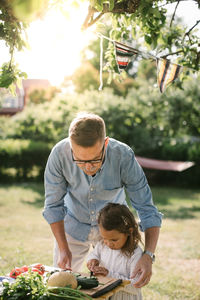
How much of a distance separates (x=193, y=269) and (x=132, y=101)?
33.0 feet

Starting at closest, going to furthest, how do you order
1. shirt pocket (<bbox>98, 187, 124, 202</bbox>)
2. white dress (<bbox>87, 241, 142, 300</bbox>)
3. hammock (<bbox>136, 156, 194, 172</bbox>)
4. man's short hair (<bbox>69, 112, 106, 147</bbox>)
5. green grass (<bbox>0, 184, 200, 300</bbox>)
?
man's short hair (<bbox>69, 112, 106, 147</bbox>) → white dress (<bbox>87, 241, 142, 300</bbox>) → shirt pocket (<bbox>98, 187, 124, 202</bbox>) → green grass (<bbox>0, 184, 200, 300</bbox>) → hammock (<bbox>136, 156, 194, 172</bbox>)

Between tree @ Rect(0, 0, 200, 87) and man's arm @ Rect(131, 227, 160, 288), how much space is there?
1686 mm

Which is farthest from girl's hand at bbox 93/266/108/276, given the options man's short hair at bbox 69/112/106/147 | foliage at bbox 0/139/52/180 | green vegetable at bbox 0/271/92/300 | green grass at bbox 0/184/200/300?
foliage at bbox 0/139/52/180

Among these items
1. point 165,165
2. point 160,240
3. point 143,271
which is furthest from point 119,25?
point 165,165

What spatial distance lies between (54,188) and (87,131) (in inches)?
28.6

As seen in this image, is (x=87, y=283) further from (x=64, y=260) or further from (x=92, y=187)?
(x=92, y=187)

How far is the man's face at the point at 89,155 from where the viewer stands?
266 cm

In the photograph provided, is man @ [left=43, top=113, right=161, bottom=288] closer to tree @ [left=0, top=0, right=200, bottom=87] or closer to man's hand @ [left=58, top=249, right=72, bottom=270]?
man's hand @ [left=58, top=249, right=72, bottom=270]

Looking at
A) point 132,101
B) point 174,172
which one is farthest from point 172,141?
point 132,101

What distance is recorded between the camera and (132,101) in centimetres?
1526

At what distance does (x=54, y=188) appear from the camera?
3.12 metres

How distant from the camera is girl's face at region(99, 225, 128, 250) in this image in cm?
306

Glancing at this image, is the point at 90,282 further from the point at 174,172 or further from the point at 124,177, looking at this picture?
the point at 174,172

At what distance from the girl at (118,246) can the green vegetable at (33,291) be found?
71 centimetres
